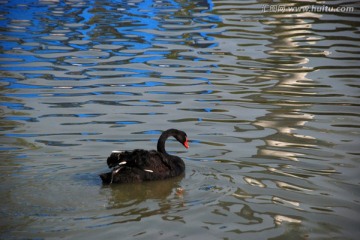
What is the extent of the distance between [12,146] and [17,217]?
8.48ft

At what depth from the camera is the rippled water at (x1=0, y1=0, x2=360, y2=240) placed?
762cm

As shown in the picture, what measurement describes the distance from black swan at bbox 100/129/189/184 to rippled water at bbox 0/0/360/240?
0.11 metres

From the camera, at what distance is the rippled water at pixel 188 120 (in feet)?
25.0

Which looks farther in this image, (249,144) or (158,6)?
(158,6)

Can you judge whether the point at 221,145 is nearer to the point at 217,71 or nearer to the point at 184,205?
the point at 184,205

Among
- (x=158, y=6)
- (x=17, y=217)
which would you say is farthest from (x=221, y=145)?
(x=158, y=6)

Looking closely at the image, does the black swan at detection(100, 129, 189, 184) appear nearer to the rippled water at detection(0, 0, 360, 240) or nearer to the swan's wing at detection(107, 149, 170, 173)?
the swan's wing at detection(107, 149, 170, 173)

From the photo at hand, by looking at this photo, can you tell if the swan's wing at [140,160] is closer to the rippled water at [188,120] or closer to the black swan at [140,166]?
the black swan at [140,166]

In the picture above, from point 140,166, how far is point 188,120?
253cm

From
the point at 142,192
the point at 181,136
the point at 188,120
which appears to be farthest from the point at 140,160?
the point at 188,120

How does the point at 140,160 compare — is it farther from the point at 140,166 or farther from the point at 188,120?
the point at 188,120

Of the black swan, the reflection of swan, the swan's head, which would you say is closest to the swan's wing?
the black swan

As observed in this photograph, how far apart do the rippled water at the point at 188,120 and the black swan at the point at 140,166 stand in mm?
106

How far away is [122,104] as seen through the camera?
1208cm
